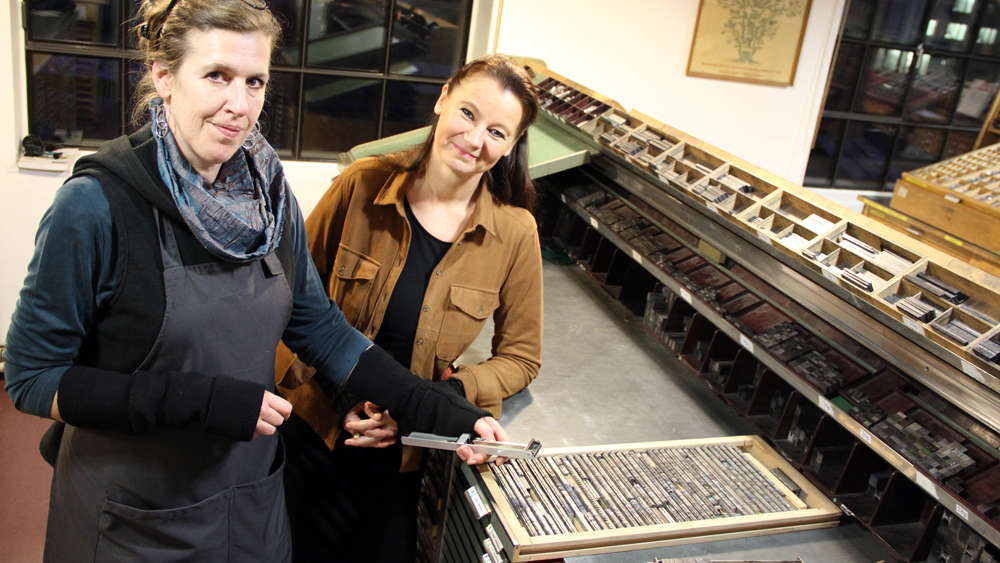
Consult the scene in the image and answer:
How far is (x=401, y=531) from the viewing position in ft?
7.35

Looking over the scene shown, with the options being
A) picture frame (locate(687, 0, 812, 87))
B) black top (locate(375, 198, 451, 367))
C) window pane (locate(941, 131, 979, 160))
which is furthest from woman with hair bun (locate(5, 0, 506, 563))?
window pane (locate(941, 131, 979, 160))

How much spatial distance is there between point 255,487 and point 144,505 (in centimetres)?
21

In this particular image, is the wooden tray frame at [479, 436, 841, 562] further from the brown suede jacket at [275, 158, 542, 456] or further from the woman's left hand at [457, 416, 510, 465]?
the brown suede jacket at [275, 158, 542, 456]

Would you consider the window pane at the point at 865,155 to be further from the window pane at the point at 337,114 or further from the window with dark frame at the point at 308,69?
the window pane at the point at 337,114

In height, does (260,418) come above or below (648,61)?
below

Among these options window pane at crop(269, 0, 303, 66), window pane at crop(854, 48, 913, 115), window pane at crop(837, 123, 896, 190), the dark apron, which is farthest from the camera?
window pane at crop(837, 123, 896, 190)

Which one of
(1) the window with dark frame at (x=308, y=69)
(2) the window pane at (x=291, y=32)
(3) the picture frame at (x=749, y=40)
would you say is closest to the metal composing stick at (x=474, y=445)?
(1) the window with dark frame at (x=308, y=69)

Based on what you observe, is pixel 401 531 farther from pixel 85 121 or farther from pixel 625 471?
pixel 85 121

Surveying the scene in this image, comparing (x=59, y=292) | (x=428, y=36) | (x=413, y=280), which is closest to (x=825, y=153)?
(x=428, y=36)

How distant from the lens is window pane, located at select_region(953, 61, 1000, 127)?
6.39 metres

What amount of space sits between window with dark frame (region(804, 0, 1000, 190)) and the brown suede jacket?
5000 millimetres

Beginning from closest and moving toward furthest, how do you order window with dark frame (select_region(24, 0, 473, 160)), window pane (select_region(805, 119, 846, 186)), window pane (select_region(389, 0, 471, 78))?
window with dark frame (select_region(24, 0, 473, 160)) < window pane (select_region(389, 0, 471, 78)) < window pane (select_region(805, 119, 846, 186))

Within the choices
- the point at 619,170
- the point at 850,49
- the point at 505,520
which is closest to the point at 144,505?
the point at 505,520

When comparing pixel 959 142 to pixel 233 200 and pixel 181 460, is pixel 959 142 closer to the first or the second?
pixel 233 200
